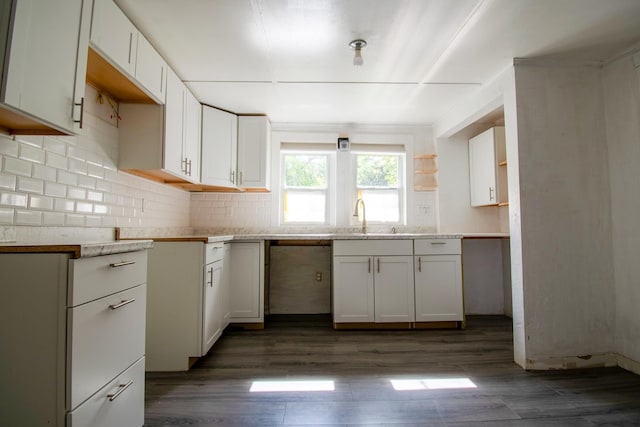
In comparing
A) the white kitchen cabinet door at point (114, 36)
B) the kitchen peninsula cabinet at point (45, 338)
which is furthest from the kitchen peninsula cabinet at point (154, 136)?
the kitchen peninsula cabinet at point (45, 338)

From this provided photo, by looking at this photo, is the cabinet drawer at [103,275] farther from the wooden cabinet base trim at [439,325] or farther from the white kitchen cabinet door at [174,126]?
the wooden cabinet base trim at [439,325]

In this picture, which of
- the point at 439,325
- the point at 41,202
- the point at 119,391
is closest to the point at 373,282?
the point at 439,325

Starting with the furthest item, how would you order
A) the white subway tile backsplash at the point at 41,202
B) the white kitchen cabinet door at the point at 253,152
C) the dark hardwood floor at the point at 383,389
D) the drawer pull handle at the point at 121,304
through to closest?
the white kitchen cabinet door at the point at 253,152
the dark hardwood floor at the point at 383,389
the white subway tile backsplash at the point at 41,202
the drawer pull handle at the point at 121,304

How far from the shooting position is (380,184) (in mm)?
3752

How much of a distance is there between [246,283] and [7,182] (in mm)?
1905

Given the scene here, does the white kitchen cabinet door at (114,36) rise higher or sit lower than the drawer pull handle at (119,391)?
higher

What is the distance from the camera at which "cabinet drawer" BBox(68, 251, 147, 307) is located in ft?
3.20

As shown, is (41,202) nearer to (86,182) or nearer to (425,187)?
(86,182)

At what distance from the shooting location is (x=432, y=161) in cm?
372

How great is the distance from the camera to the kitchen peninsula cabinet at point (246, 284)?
2.88 m

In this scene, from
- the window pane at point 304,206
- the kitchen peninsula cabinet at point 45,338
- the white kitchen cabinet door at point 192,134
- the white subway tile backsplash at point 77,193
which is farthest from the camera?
the window pane at point 304,206

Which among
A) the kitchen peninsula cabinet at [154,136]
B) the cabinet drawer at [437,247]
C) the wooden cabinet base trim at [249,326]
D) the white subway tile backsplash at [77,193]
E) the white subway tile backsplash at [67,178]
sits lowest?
the wooden cabinet base trim at [249,326]

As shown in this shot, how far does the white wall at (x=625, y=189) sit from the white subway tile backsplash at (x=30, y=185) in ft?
11.8

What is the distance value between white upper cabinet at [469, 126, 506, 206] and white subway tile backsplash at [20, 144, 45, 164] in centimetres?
361
